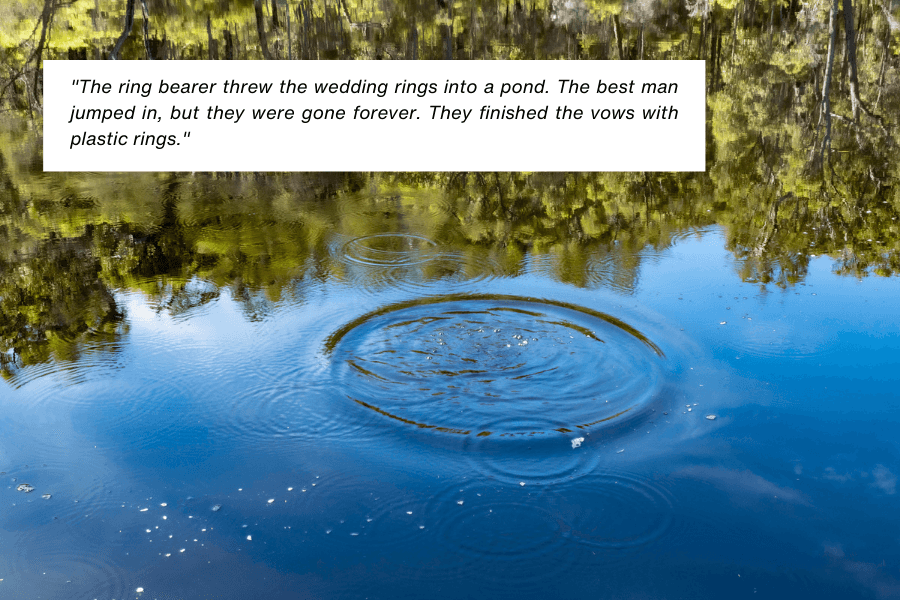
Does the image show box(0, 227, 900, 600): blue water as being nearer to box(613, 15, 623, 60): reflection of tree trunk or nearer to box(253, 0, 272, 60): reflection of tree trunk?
box(613, 15, 623, 60): reflection of tree trunk

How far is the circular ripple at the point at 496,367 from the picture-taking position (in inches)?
191

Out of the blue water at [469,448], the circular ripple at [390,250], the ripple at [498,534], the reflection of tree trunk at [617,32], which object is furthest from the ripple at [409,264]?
the reflection of tree trunk at [617,32]

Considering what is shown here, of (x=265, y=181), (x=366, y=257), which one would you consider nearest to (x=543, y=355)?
(x=366, y=257)

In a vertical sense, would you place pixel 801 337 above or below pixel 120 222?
below

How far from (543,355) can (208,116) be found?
10.3m

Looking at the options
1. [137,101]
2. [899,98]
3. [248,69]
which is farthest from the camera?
[248,69]

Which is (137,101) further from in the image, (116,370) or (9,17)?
(9,17)

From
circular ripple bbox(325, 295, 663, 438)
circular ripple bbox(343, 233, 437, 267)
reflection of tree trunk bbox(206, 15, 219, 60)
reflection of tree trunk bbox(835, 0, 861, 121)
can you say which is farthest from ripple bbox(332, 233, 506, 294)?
reflection of tree trunk bbox(206, 15, 219, 60)

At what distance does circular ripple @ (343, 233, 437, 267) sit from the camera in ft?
24.5

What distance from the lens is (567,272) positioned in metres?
7.12

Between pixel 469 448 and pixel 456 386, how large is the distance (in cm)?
64

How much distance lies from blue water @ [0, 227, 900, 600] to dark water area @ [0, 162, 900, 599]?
2cm

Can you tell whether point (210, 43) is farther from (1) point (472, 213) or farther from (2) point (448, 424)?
(2) point (448, 424)

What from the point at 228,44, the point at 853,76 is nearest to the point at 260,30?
the point at 228,44
